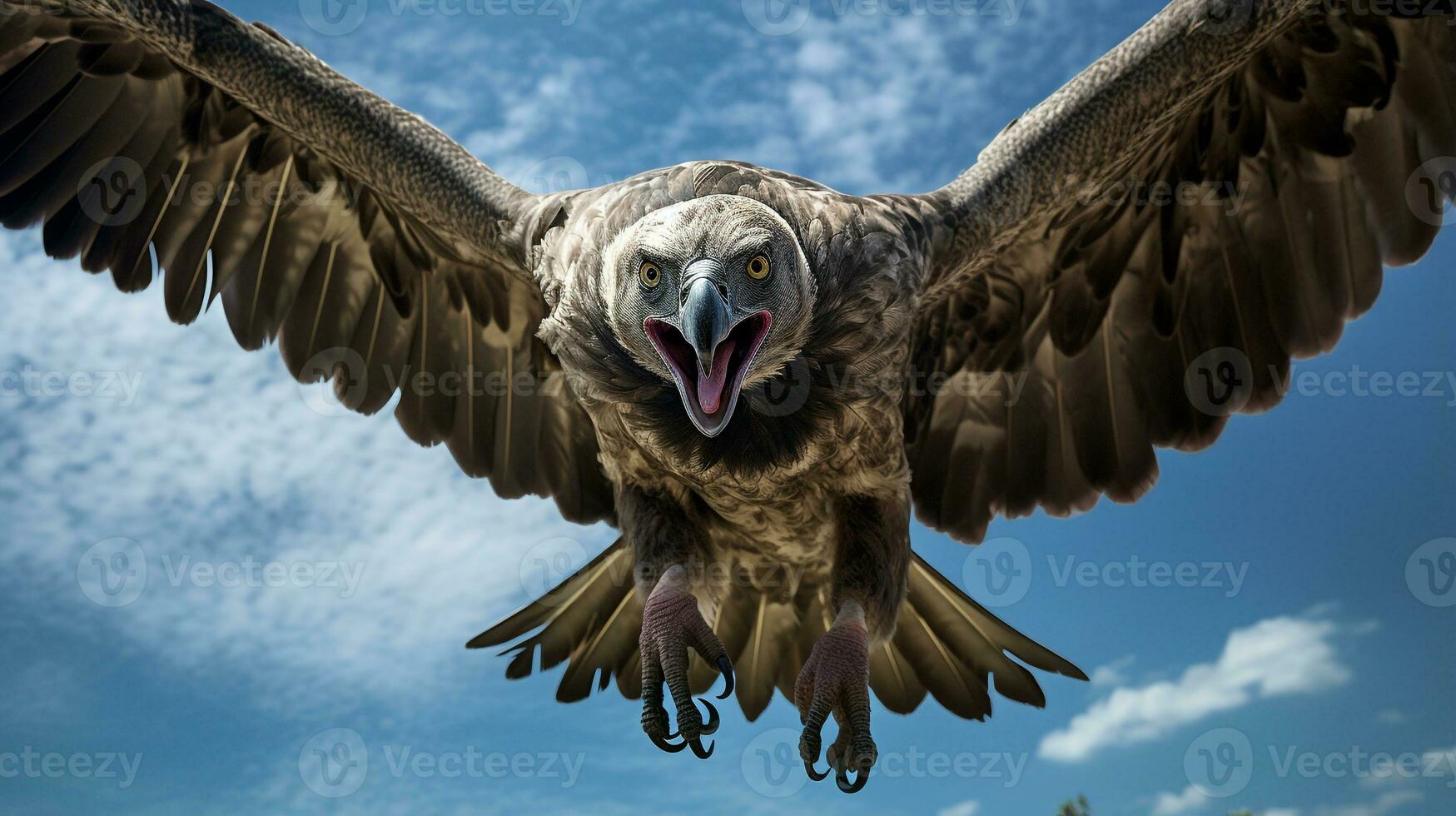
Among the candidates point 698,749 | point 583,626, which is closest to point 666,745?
point 698,749

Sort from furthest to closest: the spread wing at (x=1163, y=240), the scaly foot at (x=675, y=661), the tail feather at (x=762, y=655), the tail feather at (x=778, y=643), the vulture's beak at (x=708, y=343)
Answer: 1. the tail feather at (x=762, y=655)
2. the tail feather at (x=778, y=643)
3. the spread wing at (x=1163, y=240)
4. the scaly foot at (x=675, y=661)
5. the vulture's beak at (x=708, y=343)

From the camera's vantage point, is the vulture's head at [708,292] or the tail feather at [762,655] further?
the tail feather at [762,655]

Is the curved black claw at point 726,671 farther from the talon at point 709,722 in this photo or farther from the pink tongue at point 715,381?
the pink tongue at point 715,381

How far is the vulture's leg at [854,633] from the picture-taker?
4695mm

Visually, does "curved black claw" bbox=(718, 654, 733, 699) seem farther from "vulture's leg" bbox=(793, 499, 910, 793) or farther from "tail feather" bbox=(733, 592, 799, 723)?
"tail feather" bbox=(733, 592, 799, 723)

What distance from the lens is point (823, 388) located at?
15.5ft

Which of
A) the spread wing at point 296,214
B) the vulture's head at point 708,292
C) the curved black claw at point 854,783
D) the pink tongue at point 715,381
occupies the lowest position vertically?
the curved black claw at point 854,783

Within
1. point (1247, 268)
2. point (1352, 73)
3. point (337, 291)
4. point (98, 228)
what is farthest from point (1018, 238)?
point (98, 228)

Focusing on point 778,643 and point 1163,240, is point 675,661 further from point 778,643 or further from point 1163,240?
point 1163,240

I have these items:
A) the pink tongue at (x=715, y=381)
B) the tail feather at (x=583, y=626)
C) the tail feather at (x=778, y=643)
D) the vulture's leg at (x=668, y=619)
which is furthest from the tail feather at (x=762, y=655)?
the pink tongue at (x=715, y=381)

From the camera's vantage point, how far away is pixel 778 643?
20.0ft

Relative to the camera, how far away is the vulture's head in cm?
396

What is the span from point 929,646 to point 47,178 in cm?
467

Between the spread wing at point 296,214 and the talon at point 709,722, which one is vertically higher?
the spread wing at point 296,214
